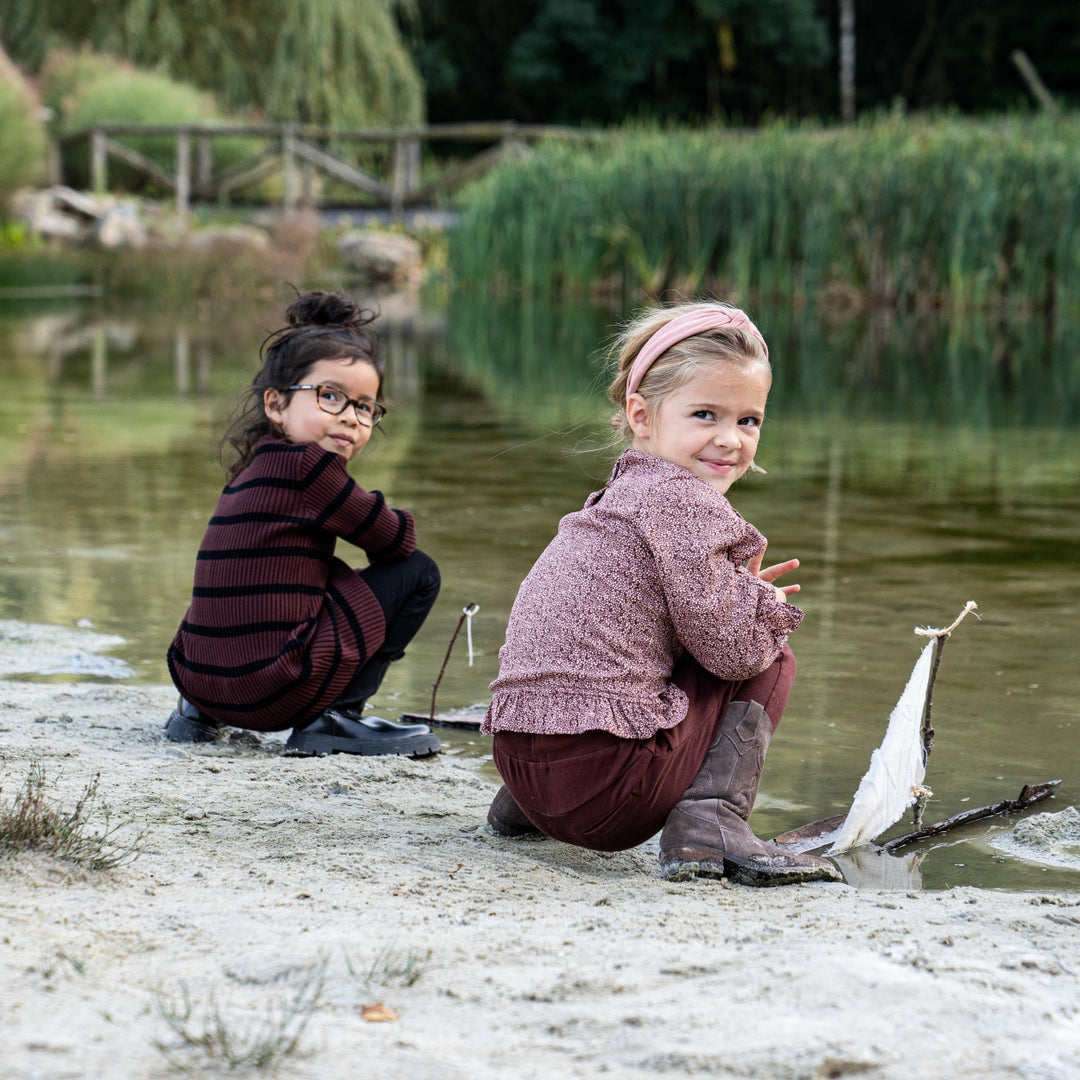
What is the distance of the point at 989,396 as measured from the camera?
9.19 metres

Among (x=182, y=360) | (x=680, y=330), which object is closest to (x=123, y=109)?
(x=182, y=360)

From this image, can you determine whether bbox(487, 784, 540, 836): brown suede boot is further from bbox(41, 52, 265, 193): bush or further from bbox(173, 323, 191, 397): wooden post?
bbox(41, 52, 265, 193): bush

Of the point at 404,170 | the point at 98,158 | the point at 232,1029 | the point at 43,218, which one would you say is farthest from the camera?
the point at 404,170

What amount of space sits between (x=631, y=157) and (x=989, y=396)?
8099 mm

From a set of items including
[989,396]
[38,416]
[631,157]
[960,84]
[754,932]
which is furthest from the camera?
[960,84]

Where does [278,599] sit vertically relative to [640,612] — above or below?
below

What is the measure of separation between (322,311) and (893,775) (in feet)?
5.12

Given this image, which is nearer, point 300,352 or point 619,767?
point 619,767

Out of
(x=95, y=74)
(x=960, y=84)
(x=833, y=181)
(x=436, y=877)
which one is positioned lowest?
(x=436, y=877)

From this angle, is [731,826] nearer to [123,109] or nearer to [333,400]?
[333,400]

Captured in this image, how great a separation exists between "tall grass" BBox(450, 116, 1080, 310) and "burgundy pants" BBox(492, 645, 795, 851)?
12.2 meters

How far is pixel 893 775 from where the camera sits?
2668 millimetres

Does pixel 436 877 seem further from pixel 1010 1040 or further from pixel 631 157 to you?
pixel 631 157

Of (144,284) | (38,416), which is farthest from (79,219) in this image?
(38,416)
